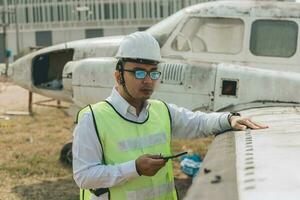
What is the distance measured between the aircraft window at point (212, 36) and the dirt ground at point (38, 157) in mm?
2019

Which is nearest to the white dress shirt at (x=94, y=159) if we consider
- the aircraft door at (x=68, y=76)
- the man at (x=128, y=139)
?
the man at (x=128, y=139)

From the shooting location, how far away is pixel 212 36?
7430 mm

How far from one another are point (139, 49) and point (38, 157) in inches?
271

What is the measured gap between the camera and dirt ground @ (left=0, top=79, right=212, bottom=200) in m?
7.64

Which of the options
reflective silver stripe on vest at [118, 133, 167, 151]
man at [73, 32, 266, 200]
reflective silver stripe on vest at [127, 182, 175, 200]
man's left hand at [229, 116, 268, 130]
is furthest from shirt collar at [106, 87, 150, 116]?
man's left hand at [229, 116, 268, 130]

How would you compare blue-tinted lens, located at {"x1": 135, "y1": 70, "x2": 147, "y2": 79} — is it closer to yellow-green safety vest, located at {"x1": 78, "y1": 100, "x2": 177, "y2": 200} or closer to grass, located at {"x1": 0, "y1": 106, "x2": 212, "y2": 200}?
yellow-green safety vest, located at {"x1": 78, "y1": 100, "x2": 177, "y2": 200}

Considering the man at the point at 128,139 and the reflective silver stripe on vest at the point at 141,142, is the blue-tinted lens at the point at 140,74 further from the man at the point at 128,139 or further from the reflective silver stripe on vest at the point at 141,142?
the reflective silver stripe on vest at the point at 141,142

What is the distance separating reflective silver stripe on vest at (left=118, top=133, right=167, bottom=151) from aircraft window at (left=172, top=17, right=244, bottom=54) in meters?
4.27

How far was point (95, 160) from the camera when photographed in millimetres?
3041

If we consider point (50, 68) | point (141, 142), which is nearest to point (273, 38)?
point (50, 68)

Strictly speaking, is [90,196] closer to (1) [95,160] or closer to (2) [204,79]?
(1) [95,160]

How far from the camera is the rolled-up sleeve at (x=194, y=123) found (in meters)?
3.61

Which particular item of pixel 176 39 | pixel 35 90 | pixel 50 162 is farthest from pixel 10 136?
pixel 176 39

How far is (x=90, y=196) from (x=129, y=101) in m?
0.61
